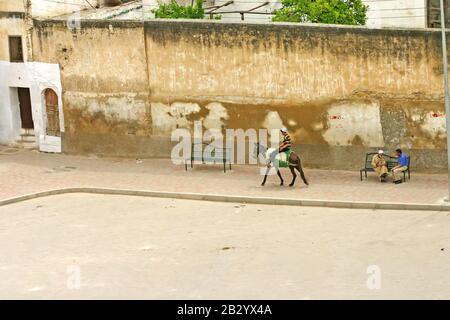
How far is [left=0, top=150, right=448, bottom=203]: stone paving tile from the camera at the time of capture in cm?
2139

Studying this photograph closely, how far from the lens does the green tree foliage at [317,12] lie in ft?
85.5

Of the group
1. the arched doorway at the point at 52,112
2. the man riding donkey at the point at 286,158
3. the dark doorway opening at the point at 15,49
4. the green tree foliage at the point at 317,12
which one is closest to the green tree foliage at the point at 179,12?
the green tree foliage at the point at 317,12

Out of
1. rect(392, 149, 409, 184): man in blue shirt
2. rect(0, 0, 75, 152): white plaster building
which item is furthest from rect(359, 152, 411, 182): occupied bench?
rect(0, 0, 75, 152): white plaster building

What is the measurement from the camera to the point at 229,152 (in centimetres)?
2452

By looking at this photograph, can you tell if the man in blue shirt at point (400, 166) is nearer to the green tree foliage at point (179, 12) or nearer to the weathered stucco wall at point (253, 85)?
the weathered stucco wall at point (253, 85)

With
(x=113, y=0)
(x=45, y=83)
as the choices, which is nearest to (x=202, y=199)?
(x=45, y=83)

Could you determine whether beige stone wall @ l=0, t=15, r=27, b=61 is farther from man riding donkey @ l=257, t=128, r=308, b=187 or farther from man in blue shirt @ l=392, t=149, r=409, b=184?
man in blue shirt @ l=392, t=149, r=409, b=184

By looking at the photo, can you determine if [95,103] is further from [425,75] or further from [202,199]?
[425,75]

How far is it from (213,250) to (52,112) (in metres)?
11.3

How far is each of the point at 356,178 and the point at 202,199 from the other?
3846 millimetres

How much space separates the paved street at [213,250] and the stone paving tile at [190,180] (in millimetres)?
933

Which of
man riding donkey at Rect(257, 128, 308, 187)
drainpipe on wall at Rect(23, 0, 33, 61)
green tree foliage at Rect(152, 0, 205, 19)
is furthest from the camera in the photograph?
green tree foliage at Rect(152, 0, 205, 19)

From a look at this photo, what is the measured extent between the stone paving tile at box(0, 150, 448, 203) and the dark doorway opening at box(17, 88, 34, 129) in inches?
63.5

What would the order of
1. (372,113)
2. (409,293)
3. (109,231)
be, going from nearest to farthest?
1. (409,293)
2. (109,231)
3. (372,113)
